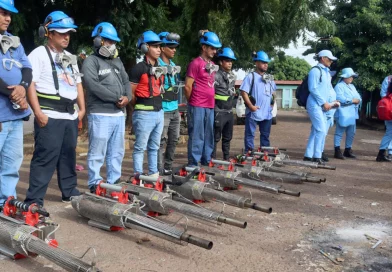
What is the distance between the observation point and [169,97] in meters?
6.52

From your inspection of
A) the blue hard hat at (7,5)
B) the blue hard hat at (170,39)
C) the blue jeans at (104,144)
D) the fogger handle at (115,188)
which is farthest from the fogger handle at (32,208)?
the blue hard hat at (170,39)

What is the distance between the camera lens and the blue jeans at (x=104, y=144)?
17.9 feet

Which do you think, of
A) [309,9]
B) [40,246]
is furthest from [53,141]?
[309,9]

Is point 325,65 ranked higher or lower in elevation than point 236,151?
higher

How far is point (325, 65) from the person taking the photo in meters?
8.58

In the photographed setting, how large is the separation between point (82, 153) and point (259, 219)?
5.64 meters

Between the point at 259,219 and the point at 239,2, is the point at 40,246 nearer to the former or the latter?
the point at 259,219

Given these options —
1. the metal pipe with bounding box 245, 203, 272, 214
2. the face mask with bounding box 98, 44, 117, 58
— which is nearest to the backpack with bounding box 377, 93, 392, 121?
the metal pipe with bounding box 245, 203, 272, 214

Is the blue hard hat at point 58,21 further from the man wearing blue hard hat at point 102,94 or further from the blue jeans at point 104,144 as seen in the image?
the blue jeans at point 104,144

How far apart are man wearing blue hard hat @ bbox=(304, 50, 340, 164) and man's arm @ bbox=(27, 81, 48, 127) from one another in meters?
5.10

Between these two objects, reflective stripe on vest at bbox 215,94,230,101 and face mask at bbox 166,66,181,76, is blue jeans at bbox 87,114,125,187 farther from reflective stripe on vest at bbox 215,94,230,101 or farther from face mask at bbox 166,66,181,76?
reflective stripe on vest at bbox 215,94,230,101

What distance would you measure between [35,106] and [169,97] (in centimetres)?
222

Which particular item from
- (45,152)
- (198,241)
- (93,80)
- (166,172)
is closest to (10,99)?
(45,152)

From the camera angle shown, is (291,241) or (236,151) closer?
(291,241)
